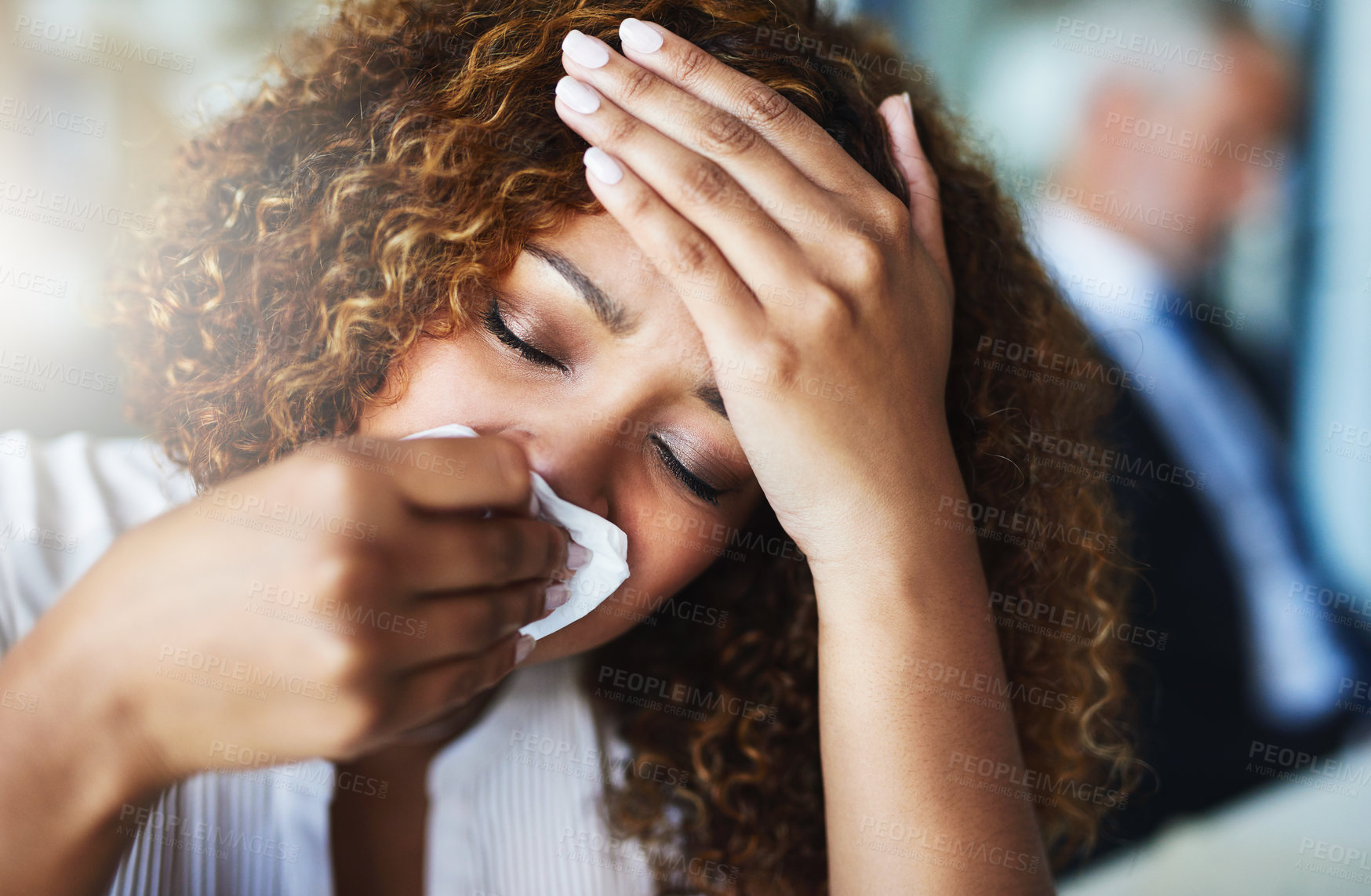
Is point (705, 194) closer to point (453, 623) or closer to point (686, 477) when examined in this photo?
point (686, 477)

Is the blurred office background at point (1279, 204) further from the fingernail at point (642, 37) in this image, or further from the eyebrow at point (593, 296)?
the eyebrow at point (593, 296)

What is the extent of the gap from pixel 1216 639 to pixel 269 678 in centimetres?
256

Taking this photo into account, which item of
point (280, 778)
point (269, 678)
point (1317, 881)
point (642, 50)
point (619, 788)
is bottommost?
point (1317, 881)

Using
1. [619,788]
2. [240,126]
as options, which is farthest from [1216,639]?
[240,126]

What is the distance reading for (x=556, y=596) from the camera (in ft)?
3.22

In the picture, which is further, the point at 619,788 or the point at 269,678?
the point at 619,788

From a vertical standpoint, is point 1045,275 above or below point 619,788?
above

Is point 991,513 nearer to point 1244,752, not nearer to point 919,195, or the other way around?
point 919,195

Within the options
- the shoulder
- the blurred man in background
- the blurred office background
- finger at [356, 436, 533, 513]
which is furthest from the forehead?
the blurred man in background

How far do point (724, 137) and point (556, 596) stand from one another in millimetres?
604

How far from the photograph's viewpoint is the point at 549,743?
1.51 meters

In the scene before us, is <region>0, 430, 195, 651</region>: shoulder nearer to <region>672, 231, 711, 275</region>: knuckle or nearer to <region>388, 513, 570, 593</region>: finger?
<region>388, 513, 570, 593</region>: finger

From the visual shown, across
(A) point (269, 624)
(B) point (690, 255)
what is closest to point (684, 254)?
(B) point (690, 255)

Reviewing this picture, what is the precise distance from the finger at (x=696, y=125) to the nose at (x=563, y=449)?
1.04 ft
